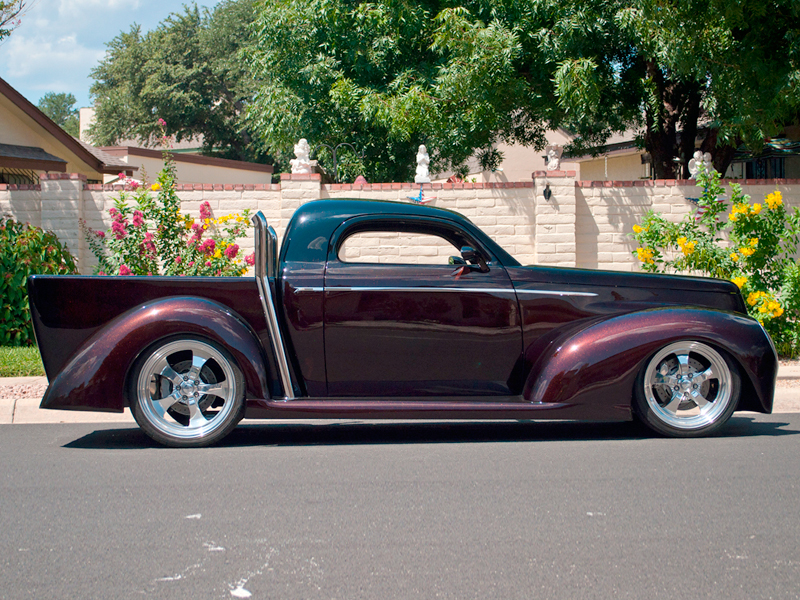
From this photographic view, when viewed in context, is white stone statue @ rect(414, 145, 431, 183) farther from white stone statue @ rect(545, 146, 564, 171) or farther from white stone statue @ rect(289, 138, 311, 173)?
white stone statue @ rect(545, 146, 564, 171)

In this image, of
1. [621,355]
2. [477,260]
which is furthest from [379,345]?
[621,355]

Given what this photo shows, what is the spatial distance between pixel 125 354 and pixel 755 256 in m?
7.02

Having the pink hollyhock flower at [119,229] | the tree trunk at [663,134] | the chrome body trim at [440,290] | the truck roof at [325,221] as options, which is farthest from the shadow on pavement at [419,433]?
the tree trunk at [663,134]

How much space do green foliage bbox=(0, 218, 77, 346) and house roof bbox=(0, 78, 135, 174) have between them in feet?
26.1

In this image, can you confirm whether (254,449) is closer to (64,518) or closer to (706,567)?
(64,518)

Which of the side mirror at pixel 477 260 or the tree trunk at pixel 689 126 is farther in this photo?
the tree trunk at pixel 689 126

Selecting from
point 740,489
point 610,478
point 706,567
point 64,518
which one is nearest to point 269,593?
point 64,518

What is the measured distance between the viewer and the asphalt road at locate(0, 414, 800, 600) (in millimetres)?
3197

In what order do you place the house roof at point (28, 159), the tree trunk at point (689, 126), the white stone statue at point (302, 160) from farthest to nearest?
the house roof at point (28, 159) < the tree trunk at point (689, 126) < the white stone statue at point (302, 160)

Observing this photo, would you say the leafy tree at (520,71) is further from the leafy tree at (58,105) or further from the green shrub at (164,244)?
the leafy tree at (58,105)

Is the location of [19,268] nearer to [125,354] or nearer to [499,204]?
[125,354]

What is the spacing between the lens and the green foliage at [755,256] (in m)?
8.85

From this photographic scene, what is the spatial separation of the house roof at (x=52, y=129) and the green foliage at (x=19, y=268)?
7965 millimetres

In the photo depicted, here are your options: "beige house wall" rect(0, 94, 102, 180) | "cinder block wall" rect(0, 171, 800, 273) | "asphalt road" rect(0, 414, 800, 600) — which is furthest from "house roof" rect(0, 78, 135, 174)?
"asphalt road" rect(0, 414, 800, 600)
